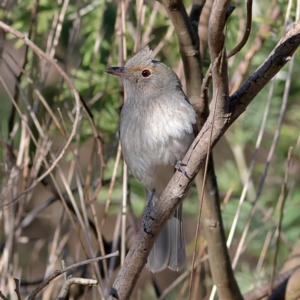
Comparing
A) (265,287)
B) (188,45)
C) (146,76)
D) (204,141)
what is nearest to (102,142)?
(146,76)

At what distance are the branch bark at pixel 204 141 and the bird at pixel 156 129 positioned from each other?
0.54 m

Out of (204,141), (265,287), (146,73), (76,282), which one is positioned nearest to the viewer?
(76,282)

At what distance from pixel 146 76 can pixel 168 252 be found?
0.95 m

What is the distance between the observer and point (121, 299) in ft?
7.21

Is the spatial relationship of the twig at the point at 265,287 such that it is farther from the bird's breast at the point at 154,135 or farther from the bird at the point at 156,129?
the bird's breast at the point at 154,135

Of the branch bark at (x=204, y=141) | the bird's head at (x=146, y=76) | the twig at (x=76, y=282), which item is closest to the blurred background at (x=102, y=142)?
the bird's head at (x=146, y=76)

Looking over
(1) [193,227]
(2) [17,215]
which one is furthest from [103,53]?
(1) [193,227]

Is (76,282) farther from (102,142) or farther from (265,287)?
(265,287)

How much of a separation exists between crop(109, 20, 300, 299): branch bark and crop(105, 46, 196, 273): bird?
536 mm

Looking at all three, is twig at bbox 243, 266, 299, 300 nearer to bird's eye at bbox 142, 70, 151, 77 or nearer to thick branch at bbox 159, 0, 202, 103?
thick branch at bbox 159, 0, 202, 103

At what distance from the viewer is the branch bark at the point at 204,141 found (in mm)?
1951

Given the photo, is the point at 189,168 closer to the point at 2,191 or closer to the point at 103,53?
the point at 2,191

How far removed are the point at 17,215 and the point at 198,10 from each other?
1.42 metres

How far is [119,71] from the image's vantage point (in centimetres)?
296
